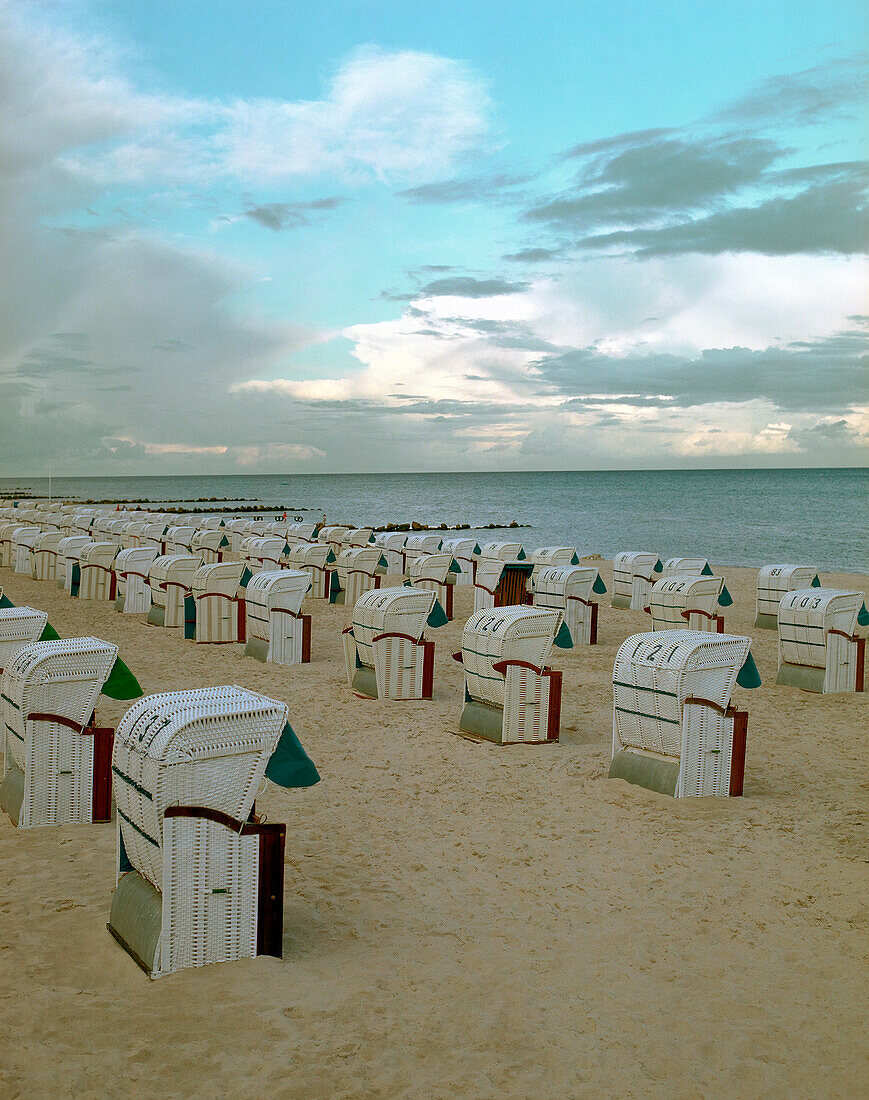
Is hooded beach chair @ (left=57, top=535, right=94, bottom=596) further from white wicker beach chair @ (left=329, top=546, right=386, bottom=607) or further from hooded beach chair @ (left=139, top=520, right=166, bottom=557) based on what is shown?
white wicker beach chair @ (left=329, top=546, right=386, bottom=607)

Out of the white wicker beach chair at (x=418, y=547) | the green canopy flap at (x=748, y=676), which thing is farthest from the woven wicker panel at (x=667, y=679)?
the white wicker beach chair at (x=418, y=547)

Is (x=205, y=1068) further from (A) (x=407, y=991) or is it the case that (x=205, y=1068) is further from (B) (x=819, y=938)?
(B) (x=819, y=938)

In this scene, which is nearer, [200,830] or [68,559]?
[200,830]

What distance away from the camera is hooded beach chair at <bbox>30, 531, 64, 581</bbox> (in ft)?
89.9

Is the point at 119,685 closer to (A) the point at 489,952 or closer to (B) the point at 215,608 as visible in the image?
(A) the point at 489,952

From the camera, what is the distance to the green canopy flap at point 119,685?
25.2 feet

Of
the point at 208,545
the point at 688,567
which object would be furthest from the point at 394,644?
the point at 208,545

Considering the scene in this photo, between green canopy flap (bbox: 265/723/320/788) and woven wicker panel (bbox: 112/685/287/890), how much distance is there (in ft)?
0.49

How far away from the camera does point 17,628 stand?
9.38 meters

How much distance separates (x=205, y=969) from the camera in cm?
529

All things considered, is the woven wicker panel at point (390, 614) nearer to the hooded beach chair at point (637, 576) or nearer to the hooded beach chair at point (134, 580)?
the hooded beach chair at point (134, 580)

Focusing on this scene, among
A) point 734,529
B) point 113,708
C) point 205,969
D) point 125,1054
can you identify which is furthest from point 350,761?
point 734,529

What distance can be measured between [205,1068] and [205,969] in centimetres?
88

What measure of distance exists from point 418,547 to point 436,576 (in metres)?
6.14
